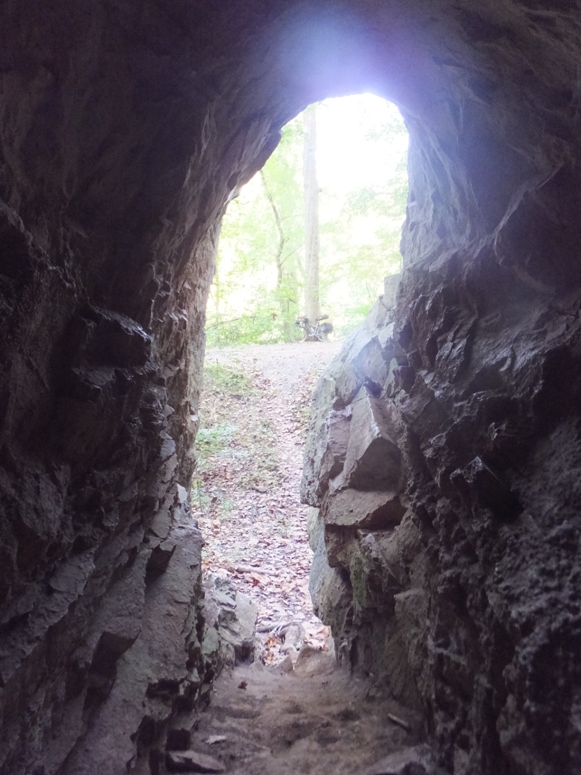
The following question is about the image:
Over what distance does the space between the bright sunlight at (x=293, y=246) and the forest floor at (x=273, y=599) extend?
2080 millimetres

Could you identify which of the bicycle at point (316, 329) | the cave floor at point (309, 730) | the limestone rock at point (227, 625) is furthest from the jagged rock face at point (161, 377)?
the bicycle at point (316, 329)

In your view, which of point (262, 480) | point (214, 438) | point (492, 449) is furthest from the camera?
point (214, 438)

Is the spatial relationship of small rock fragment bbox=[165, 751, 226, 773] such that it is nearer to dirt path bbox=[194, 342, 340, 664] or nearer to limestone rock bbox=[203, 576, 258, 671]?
limestone rock bbox=[203, 576, 258, 671]

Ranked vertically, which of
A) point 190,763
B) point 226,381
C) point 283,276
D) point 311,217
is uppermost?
point 311,217

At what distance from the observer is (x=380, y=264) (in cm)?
1767

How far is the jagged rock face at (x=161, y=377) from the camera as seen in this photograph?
98.7 inches

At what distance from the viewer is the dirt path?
8664 mm

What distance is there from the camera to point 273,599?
8641mm

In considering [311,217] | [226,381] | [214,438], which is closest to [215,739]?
[214,438]

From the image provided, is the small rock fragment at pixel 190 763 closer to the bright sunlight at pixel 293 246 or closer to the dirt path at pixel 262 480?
the dirt path at pixel 262 480

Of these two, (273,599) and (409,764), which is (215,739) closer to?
(409,764)

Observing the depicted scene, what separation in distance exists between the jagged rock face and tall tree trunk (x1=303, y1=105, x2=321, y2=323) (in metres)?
14.3

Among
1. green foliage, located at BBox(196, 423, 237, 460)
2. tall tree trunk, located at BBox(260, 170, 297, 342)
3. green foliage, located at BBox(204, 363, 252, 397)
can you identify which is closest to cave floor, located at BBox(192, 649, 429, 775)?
green foliage, located at BBox(196, 423, 237, 460)

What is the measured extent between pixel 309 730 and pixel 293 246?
19.5 metres
